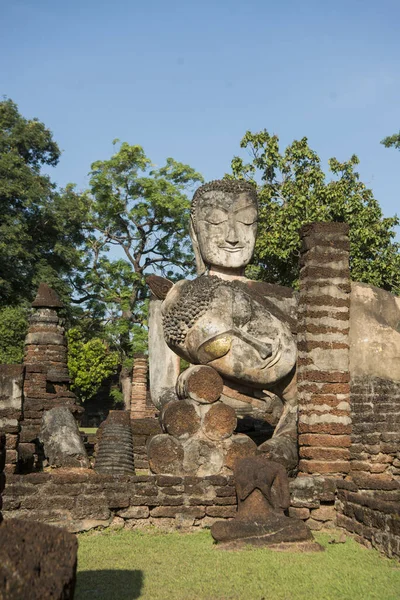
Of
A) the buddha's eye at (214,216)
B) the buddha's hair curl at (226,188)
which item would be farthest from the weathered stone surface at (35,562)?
the buddha's hair curl at (226,188)

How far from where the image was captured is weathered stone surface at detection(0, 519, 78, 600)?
2.87 metres

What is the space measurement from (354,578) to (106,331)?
30304 mm

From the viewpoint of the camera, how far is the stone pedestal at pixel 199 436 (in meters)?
8.00

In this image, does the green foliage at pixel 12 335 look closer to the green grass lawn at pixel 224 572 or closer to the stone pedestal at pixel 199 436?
the stone pedestal at pixel 199 436

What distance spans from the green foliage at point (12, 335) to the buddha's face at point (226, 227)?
61.0 feet

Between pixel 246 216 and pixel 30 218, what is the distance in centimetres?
2358

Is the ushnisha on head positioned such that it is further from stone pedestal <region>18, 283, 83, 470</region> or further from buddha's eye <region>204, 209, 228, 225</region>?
stone pedestal <region>18, 283, 83, 470</region>

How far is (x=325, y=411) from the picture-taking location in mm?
8086

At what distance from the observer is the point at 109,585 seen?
531 centimetres

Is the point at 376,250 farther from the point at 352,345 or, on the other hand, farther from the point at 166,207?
the point at 352,345

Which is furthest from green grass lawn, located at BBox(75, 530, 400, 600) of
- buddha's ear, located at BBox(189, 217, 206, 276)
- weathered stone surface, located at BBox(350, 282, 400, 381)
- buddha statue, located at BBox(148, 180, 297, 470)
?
buddha's ear, located at BBox(189, 217, 206, 276)

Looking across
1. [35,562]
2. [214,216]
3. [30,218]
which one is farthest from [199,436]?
[30,218]

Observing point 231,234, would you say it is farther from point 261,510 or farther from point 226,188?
point 261,510

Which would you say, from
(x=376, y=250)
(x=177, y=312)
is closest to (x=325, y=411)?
(x=177, y=312)
